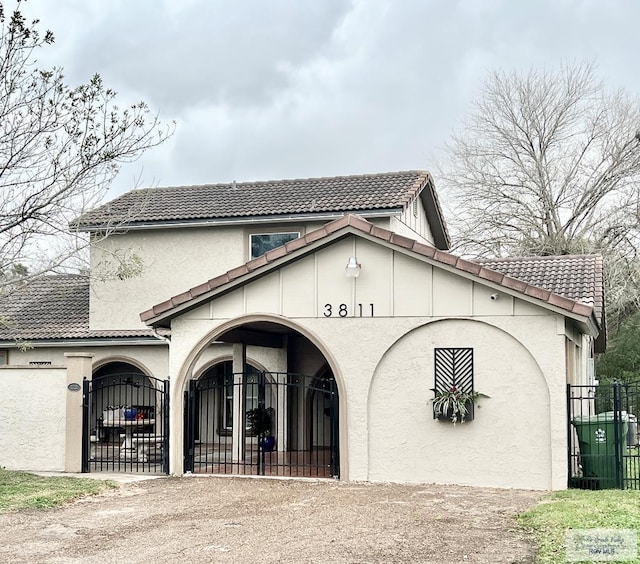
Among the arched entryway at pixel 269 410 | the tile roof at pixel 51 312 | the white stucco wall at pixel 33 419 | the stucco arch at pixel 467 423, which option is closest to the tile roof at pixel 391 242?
the stucco arch at pixel 467 423

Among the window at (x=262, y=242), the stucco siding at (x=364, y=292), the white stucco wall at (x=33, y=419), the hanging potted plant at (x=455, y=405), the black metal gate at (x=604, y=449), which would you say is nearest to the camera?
the black metal gate at (x=604, y=449)

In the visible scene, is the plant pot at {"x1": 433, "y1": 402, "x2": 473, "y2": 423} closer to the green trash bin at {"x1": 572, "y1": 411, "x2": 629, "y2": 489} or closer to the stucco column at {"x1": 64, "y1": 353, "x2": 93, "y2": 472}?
the green trash bin at {"x1": 572, "y1": 411, "x2": 629, "y2": 489}

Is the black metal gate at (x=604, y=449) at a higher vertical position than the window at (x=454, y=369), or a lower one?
lower

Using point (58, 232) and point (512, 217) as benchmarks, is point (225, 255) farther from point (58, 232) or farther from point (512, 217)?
point (512, 217)

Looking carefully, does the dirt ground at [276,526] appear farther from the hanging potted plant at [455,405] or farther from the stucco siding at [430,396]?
the hanging potted plant at [455,405]

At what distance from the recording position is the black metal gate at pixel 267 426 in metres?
17.0

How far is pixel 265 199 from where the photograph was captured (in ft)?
78.5

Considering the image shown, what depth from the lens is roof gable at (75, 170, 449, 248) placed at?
73.7 ft

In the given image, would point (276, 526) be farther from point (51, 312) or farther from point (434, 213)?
point (434, 213)

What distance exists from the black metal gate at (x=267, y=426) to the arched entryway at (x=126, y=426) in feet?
2.68

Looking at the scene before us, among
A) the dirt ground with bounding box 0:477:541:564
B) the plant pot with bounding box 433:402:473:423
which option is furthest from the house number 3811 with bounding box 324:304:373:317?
the dirt ground with bounding box 0:477:541:564

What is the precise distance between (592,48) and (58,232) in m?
26.1

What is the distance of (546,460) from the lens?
14953 millimetres

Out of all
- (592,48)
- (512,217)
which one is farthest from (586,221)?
(592,48)
